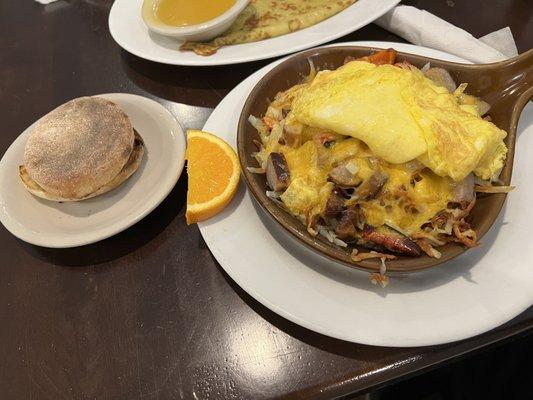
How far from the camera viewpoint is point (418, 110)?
4.28 ft

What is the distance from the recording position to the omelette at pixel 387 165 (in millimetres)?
1264

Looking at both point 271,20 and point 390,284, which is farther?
point 271,20

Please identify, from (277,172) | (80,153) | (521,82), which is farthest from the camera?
(80,153)

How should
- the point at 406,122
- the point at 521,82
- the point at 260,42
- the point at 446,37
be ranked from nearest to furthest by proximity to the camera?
the point at 406,122, the point at 521,82, the point at 446,37, the point at 260,42

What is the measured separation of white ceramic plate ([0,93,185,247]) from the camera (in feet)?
5.10

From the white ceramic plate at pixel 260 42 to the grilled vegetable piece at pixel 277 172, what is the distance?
2.61 feet

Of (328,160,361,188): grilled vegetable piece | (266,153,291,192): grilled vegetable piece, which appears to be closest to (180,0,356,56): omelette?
(266,153,291,192): grilled vegetable piece

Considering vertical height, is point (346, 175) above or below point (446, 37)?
below

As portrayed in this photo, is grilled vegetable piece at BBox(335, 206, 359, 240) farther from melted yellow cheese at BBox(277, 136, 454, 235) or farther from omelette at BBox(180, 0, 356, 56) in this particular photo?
omelette at BBox(180, 0, 356, 56)

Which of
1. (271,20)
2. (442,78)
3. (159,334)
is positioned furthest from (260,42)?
(159,334)

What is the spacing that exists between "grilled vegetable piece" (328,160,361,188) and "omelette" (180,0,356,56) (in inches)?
43.4

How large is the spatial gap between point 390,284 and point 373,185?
1.03 feet

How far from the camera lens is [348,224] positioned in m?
1.31

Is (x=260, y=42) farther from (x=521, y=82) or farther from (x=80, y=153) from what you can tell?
(x=521, y=82)
